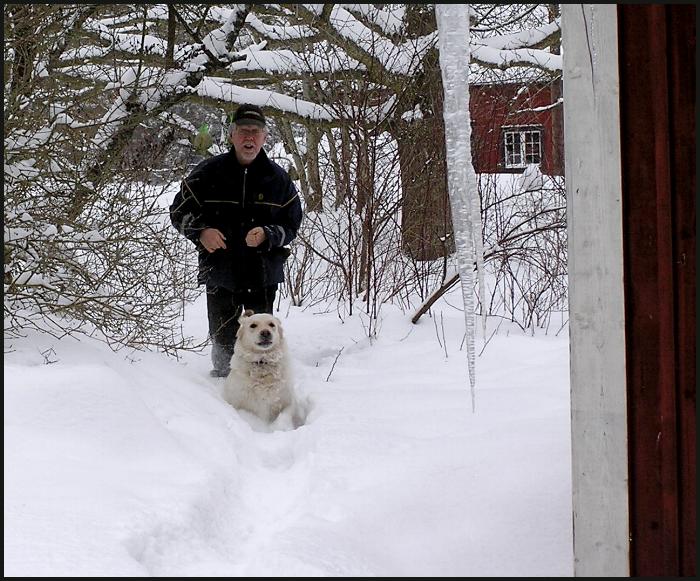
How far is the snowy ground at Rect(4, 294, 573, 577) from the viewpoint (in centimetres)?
273

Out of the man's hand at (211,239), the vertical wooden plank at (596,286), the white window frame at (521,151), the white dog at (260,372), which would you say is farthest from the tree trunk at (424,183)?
the vertical wooden plank at (596,286)

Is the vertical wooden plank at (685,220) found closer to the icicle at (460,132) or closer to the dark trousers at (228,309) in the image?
the icicle at (460,132)

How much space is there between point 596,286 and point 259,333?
3.50m

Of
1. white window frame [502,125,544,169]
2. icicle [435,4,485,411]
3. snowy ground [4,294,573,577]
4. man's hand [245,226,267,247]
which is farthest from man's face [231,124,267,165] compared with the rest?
white window frame [502,125,544,169]

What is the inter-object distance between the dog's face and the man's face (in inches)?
49.7

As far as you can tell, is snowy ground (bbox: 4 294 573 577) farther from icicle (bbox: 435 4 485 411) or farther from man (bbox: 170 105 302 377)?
man (bbox: 170 105 302 377)

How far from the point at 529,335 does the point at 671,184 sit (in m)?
5.67

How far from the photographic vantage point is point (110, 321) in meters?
5.05

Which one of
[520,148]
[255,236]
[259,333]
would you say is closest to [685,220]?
[259,333]

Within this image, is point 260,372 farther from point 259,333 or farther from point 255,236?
point 255,236

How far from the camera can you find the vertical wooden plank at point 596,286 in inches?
93.2

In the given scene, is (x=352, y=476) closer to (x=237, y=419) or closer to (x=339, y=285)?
(x=237, y=419)

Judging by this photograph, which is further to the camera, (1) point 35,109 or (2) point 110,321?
(2) point 110,321

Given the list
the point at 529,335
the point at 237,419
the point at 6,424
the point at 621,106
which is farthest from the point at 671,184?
the point at 529,335
